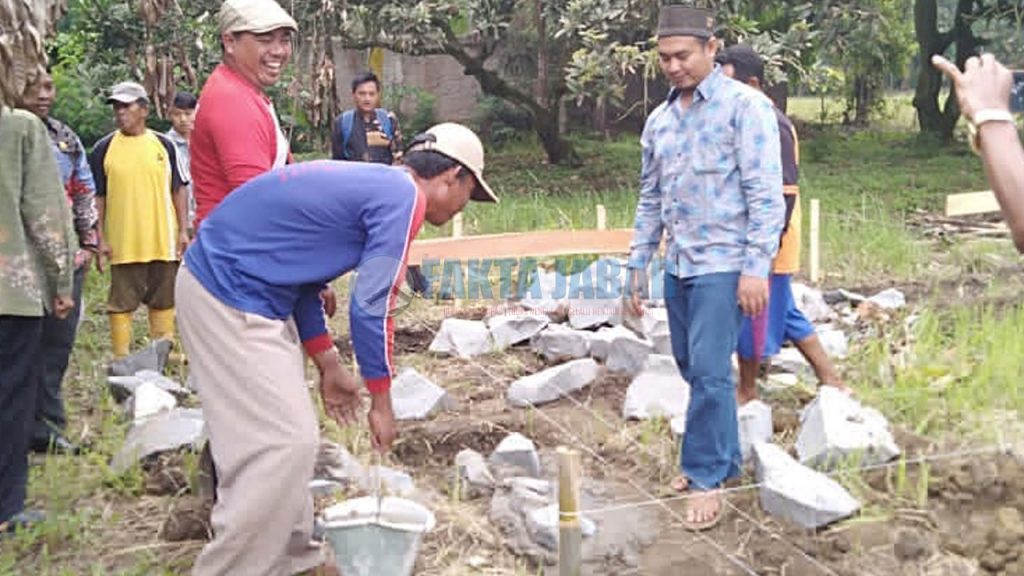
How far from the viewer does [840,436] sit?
15.0 ft

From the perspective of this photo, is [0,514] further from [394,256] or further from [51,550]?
[394,256]

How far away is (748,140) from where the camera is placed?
4.36 meters

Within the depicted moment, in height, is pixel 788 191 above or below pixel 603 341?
above

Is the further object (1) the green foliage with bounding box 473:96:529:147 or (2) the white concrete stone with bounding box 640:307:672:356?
(1) the green foliage with bounding box 473:96:529:147

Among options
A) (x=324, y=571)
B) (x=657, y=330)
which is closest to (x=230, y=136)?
(x=324, y=571)

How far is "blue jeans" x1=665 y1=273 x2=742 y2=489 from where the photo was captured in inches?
173

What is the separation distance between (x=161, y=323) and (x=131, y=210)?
2.38ft

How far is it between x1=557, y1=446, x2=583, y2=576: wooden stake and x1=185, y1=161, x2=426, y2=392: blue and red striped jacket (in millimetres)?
558

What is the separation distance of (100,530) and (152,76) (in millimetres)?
6493

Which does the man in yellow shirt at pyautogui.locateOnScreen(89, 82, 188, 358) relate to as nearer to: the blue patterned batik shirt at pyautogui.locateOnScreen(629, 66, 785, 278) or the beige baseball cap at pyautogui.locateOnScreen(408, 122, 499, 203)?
the blue patterned batik shirt at pyautogui.locateOnScreen(629, 66, 785, 278)

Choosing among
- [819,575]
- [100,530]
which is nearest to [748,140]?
[819,575]

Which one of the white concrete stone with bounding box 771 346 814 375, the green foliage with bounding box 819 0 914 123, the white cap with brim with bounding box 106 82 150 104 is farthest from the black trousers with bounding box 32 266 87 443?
the green foliage with bounding box 819 0 914 123

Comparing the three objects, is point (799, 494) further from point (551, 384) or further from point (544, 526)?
point (551, 384)

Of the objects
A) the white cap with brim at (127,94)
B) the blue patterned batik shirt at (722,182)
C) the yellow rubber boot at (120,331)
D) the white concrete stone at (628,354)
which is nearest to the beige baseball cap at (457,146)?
the blue patterned batik shirt at (722,182)
